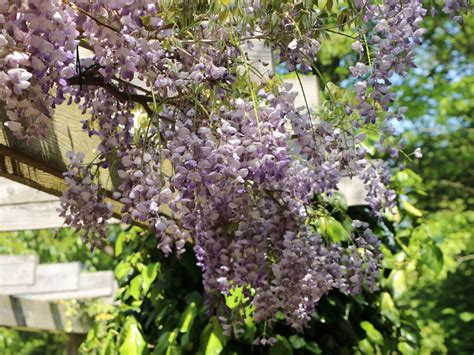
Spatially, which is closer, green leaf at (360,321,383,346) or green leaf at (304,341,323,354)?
green leaf at (304,341,323,354)

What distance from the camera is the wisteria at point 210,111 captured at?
5.01 ft

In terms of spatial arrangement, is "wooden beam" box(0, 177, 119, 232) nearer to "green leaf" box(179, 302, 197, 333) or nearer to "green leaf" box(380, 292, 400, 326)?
"green leaf" box(179, 302, 197, 333)

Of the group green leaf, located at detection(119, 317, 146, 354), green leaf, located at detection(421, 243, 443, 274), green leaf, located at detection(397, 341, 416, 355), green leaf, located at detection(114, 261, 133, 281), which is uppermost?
green leaf, located at detection(114, 261, 133, 281)

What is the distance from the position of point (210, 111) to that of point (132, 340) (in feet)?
7.03

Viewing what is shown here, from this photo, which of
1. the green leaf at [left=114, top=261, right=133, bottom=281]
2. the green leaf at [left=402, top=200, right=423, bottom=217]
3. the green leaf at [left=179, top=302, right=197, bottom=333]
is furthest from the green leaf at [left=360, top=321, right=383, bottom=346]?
the green leaf at [left=114, top=261, right=133, bottom=281]

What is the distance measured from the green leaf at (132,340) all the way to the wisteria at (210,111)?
141cm

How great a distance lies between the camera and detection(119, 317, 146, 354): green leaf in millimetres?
3740

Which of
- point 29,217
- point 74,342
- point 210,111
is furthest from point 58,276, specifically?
point 210,111

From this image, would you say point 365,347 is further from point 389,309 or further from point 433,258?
point 433,258

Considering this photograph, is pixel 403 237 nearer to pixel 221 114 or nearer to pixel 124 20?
pixel 221 114

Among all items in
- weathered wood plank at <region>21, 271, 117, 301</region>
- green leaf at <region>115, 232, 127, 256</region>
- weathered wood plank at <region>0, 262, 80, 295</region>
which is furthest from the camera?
weathered wood plank at <region>21, 271, 117, 301</region>

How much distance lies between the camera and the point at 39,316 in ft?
22.0

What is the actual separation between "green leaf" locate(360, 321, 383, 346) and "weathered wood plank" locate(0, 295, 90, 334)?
10.2 feet

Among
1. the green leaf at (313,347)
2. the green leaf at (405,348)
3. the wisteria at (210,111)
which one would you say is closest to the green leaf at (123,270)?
the green leaf at (313,347)
